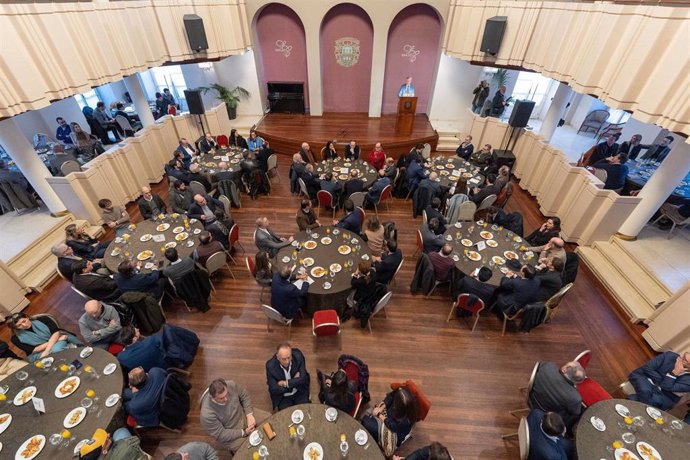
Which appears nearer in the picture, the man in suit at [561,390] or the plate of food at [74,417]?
the plate of food at [74,417]

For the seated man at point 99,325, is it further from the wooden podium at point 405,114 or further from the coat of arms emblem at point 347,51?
the coat of arms emblem at point 347,51

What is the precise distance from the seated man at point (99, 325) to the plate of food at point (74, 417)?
3.73 ft

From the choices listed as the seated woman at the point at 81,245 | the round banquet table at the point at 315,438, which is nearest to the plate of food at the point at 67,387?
the round banquet table at the point at 315,438

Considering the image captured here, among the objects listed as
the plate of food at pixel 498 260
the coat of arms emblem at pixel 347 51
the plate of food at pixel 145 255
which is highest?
the coat of arms emblem at pixel 347 51

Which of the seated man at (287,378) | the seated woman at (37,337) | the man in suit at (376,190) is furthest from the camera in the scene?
the man in suit at (376,190)

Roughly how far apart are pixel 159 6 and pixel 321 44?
5.88 meters

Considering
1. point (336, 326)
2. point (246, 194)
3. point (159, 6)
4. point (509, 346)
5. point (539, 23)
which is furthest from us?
point (246, 194)

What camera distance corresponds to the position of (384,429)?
12.6 feet

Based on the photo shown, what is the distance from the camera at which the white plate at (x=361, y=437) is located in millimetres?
3594

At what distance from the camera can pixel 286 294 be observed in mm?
5277

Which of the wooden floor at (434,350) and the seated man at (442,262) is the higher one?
the seated man at (442,262)

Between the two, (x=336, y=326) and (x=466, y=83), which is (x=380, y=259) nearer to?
(x=336, y=326)

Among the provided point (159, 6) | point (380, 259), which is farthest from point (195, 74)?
point (380, 259)

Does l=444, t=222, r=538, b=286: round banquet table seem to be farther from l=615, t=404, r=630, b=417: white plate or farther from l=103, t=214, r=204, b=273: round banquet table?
l=103, t=214, r=204, b=273: round banquet table
